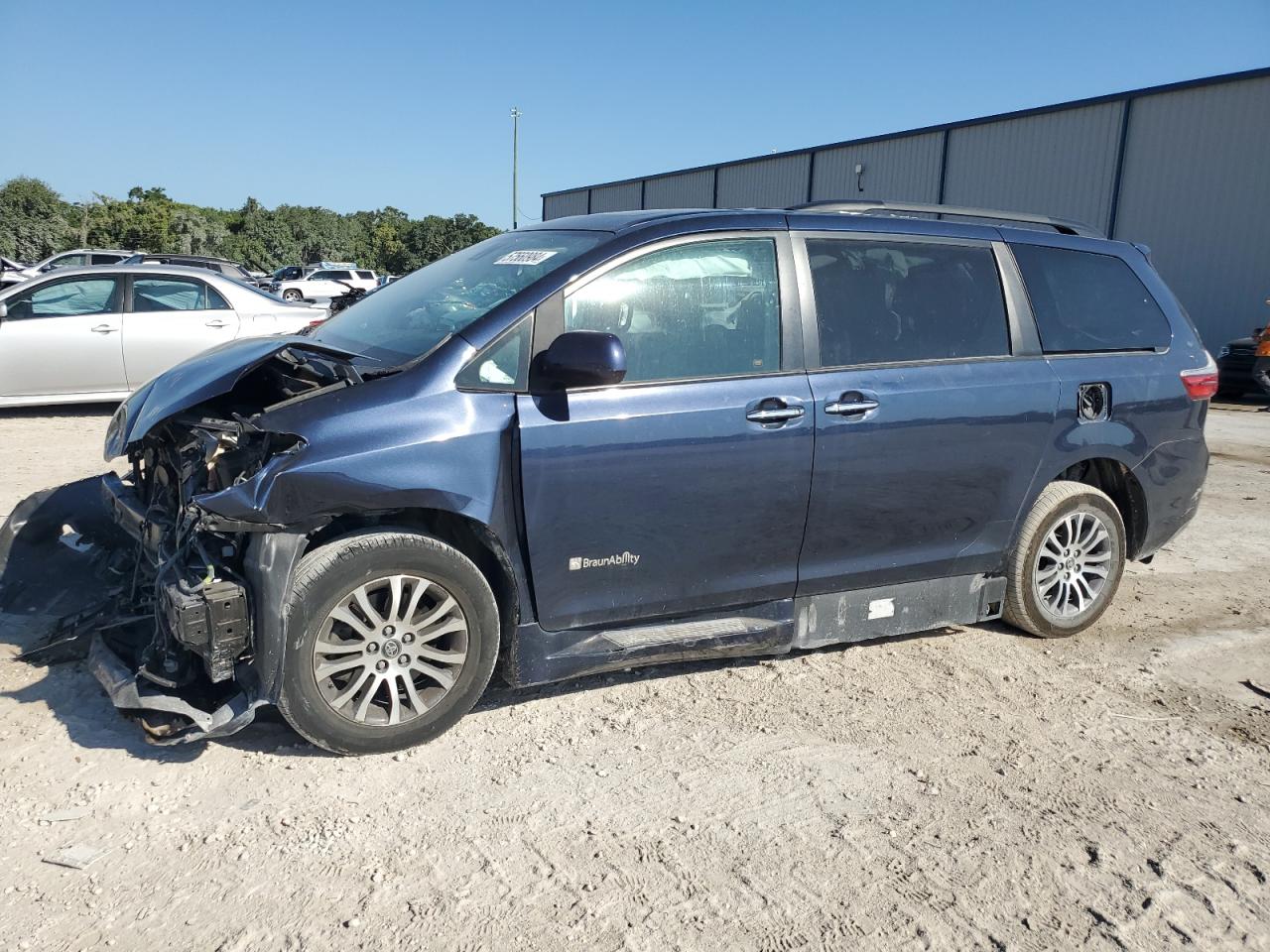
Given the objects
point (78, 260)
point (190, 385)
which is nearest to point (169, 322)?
point (190, 385)

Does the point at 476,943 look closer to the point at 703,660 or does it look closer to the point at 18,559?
the point at 703,660

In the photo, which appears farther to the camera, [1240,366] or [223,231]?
[223,231]

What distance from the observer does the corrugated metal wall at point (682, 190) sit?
36969 millimetres

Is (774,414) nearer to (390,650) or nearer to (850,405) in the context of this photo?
(850,405)

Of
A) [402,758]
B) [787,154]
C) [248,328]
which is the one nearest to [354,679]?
[402,758]

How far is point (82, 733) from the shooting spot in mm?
3588

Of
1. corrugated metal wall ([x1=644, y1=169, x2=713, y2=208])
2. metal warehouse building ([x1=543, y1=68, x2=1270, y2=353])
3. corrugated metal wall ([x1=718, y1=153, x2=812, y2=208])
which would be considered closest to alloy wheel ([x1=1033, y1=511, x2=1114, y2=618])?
metal warehouse building ([x1=543, y1=68, x2=1270, y2=353])

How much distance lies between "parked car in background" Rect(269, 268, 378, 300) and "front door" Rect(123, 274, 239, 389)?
22.4 metres

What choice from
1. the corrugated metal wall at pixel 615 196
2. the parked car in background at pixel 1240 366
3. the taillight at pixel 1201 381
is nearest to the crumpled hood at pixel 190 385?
the taillight at pixel 1201 381

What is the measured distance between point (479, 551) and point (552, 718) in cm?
72

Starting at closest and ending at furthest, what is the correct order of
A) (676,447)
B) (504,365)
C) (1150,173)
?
(504,365) → (676,447) → (1150,173)

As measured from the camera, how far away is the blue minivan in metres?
3.40

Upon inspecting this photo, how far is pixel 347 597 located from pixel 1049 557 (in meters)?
3.28

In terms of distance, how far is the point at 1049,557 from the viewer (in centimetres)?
490
